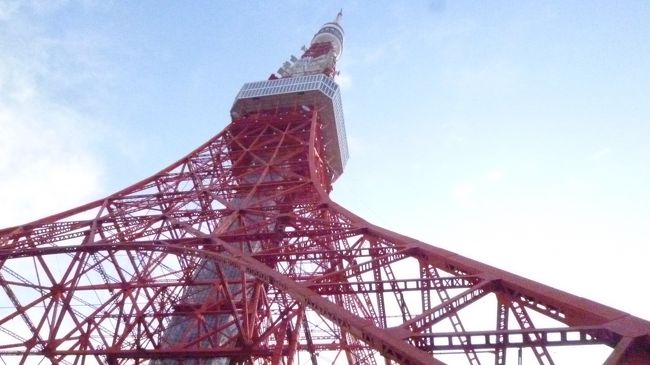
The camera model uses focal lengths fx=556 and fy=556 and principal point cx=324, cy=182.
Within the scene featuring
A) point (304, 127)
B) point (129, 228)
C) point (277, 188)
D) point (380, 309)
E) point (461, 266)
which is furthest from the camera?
point (304, 127)

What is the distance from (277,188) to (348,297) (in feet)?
14.8

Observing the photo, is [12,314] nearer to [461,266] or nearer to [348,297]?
[348,297]

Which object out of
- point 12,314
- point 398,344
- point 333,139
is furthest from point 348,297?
point 333,139

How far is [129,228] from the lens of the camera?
46.9ft

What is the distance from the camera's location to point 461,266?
819 cm

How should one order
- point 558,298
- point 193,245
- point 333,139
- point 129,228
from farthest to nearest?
point 333,139 < point 129,228 < point 193,245 < point 558,298

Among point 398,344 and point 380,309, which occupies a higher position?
point 380,309

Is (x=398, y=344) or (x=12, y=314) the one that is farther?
(x=12, y=314)

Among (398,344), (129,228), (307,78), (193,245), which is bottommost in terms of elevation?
(398,344)

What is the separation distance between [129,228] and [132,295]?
205cm

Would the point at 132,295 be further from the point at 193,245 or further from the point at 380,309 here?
the point at 380,309

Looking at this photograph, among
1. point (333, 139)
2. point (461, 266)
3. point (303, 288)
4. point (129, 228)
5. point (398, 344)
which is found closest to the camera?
point (398, 344)

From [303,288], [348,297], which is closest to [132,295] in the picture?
[348,297]

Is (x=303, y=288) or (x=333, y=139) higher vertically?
(x=333, y=139)
